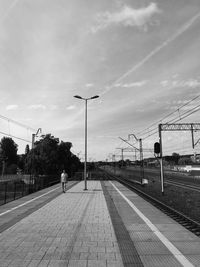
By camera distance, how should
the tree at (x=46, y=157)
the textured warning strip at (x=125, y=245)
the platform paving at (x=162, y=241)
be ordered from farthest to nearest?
the tree at (x=46, y=157)
the platform paving at (x=162, y=241)
the textured warning strip at (x=125, y=245)

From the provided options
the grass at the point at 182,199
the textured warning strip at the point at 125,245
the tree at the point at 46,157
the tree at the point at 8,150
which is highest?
the tree at the point at 8,150

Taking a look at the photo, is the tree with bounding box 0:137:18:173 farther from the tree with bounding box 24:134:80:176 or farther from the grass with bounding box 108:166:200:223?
the grass with bounding box 108:166:200:223

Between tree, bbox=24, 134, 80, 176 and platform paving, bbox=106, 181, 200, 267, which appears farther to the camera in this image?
tree, bbox=24, 134, 80, 176

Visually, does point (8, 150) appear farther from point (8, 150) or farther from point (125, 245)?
point (125, 245)

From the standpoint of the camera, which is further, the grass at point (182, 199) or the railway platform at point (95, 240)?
the grass at point (182, 199)

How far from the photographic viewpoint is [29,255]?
6605 millimetres

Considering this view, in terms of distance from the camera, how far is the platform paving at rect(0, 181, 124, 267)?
6223 millimetres

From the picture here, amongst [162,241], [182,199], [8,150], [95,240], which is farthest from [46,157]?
[8,150]

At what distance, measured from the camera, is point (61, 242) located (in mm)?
7770

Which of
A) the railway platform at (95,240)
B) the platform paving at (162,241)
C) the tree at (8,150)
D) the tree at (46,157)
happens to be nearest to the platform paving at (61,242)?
the railway platform at (95,240)

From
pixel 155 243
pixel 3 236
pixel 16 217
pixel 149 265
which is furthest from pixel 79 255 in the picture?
pixel 16 217

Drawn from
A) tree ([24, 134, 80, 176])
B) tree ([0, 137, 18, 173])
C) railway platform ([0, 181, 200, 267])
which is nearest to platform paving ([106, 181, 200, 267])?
railway platform ([0, 181, 200, 267])

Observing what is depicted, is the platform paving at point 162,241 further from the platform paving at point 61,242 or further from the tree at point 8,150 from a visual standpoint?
the tree at point 8,150

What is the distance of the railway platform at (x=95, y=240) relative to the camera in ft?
20.6
